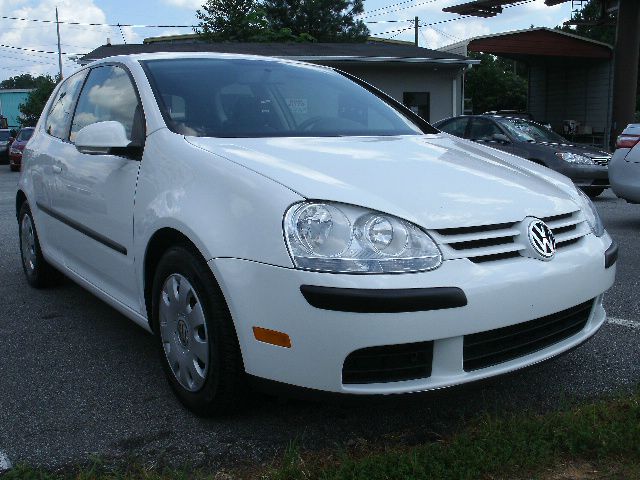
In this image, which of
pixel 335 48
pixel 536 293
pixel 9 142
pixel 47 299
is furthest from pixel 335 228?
pixel 9 142

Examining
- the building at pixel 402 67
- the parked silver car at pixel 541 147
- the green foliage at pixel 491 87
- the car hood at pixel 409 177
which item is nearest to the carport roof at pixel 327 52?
the building at pixel 402 67

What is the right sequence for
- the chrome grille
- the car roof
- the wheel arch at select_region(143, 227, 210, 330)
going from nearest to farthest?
the chrome grille, the wheel arch at select_region(143, 227, 210, 330), the car roof

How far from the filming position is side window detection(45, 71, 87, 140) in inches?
172

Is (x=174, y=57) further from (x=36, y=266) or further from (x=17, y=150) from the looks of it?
(x=17, y=150)

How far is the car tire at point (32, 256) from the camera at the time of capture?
15.9ft

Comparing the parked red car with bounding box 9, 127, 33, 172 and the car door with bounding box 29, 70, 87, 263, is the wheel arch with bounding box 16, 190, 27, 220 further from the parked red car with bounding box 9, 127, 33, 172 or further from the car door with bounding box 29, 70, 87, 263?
the parked red car with bounding box 9, 127, 33, 172

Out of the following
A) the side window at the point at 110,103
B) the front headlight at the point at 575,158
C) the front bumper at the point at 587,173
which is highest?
the side window at the point at 110,103

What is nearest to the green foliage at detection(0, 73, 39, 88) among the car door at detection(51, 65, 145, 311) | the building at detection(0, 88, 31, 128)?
the building at detection(0, 88, 31, 128)

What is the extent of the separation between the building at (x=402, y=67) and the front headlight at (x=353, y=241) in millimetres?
19877

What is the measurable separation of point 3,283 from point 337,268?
153 inches

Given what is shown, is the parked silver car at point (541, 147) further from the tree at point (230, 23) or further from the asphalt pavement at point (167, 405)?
the tree at point (230, 23)

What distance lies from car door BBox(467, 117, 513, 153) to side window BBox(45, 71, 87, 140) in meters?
7.67

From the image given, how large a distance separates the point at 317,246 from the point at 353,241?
0.12 m

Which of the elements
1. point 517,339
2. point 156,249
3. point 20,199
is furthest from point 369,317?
point 20,199
